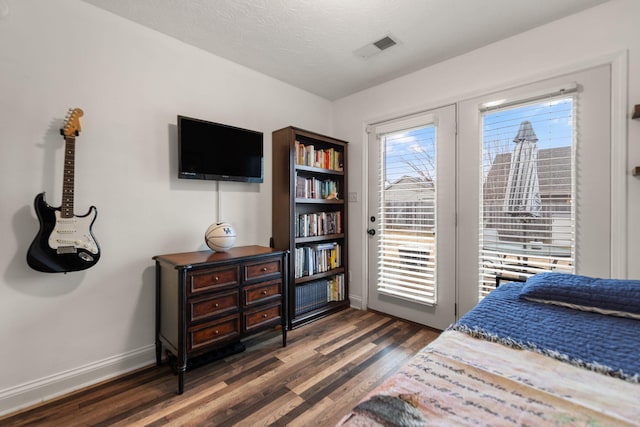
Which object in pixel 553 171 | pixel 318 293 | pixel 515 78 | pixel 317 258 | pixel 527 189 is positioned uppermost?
pixel 515 78

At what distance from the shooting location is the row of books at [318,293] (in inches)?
112

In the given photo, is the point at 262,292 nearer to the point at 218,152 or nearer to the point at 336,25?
the point at 218,152

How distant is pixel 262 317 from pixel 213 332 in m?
0.39

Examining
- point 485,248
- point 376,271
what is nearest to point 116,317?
point 376,271

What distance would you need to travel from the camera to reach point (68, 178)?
1.75 metres

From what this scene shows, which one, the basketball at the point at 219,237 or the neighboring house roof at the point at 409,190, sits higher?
the neighboring house roof at the point at 409,190

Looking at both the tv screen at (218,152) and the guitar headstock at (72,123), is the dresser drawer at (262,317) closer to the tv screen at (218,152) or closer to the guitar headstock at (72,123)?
the tv screen at (218,152)

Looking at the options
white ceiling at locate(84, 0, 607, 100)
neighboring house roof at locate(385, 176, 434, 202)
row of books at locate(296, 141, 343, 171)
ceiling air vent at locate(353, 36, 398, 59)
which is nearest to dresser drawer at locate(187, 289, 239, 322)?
row of books at locate(296, 141, 343, 171)

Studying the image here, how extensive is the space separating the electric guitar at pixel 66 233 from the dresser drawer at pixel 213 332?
2.54ft

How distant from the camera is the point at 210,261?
1.96m

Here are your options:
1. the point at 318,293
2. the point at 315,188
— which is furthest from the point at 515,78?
the point at 318,293

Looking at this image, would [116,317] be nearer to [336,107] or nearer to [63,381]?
[63,381]

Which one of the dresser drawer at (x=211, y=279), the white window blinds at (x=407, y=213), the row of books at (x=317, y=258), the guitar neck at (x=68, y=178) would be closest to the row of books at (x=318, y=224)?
the row of books at (x=317, y=258)

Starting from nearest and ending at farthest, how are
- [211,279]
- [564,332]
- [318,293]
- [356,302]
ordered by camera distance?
[564,332] → [211,279] → [318,293] → [356,302]
